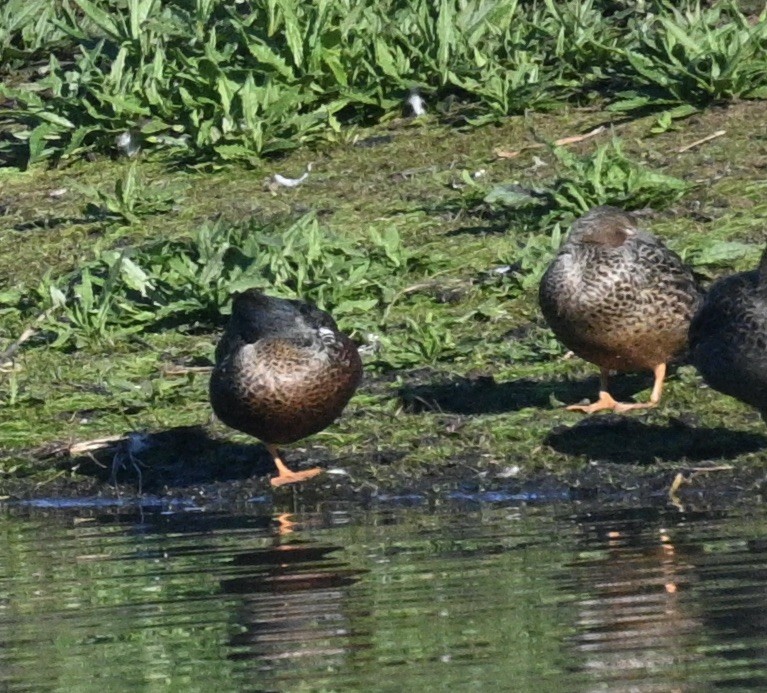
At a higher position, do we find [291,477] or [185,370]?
[291,477]

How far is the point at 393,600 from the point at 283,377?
2886mm

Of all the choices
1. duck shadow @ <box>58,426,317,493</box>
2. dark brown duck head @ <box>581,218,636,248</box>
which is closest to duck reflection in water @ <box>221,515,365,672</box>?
duck shadow @ <box>58,426,317,493</box>

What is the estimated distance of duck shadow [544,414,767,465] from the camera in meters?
9.30

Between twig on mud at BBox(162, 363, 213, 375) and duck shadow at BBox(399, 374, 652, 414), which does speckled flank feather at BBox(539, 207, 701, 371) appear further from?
twig on mud at BBox(162, 363, 213, 375)

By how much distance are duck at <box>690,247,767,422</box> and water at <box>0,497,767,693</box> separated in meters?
0.71

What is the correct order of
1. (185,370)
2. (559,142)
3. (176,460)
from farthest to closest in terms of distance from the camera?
1. (559,142)
2. (185,370)
3. (176,460)

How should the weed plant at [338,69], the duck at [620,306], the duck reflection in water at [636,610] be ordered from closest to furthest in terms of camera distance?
1. the duck reflection in water at [636,610]
2. the duck at [620,306]
3. the weed plant at [338,69]

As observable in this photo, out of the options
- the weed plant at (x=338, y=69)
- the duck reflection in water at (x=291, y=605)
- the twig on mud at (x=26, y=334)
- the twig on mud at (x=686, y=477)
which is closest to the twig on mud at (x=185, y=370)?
the twig on mud at (x=26, y=334)

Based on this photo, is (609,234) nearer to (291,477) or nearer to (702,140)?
(291,477)

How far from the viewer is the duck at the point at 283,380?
9516 millimetres

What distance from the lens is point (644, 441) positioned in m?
9.50

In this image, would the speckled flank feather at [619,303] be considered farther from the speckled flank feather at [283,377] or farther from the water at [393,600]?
the water at [393,600]

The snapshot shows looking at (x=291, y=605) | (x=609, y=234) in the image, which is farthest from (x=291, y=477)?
(x=291, y=605)

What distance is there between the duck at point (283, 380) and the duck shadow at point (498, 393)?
1.70ft
